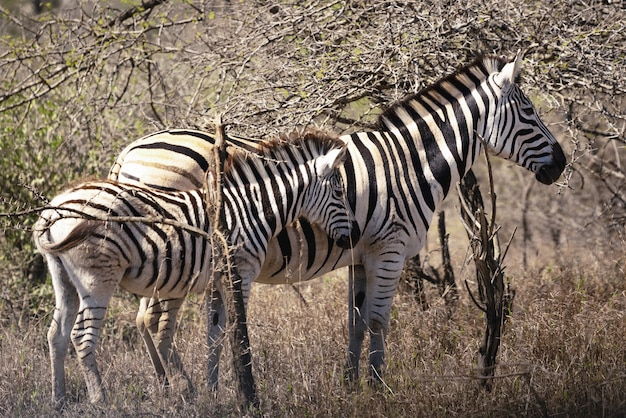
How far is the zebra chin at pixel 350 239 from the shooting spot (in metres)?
5.39

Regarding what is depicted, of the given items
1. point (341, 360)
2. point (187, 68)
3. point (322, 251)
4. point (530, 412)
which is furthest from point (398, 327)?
point (187, 68)

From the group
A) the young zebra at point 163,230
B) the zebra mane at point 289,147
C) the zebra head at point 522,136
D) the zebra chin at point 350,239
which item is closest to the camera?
the young zebra at point 163,230

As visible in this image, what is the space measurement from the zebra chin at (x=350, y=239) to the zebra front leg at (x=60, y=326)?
→ 1.69 m

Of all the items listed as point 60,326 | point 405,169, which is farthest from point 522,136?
point 60,326

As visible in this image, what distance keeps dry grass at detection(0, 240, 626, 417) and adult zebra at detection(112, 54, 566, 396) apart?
17.5 inches

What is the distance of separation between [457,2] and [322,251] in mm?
2038

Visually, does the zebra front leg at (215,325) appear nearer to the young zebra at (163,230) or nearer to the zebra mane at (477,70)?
the young zebra at (163,230)

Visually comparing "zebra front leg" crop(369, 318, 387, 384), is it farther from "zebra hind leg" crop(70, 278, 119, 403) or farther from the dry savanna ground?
"zebra hind leg" crop(70, 278, 119, 403)

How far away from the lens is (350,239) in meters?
5.39

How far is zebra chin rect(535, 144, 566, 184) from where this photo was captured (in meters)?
5.92

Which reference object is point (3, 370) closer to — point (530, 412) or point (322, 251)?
point (322, 251)

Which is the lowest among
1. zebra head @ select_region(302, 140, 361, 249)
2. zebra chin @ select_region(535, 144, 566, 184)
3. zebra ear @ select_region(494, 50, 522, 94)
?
zebra head @ select_region(302, 140, 361, 249)

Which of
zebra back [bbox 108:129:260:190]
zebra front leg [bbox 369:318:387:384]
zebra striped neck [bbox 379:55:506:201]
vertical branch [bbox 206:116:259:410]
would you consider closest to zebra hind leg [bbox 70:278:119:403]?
vertical branch [bbox 206:116:259:410]

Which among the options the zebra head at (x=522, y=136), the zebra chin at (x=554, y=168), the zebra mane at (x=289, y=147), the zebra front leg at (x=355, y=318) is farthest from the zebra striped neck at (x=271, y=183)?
the zebra chin at (x=554, y=168)
